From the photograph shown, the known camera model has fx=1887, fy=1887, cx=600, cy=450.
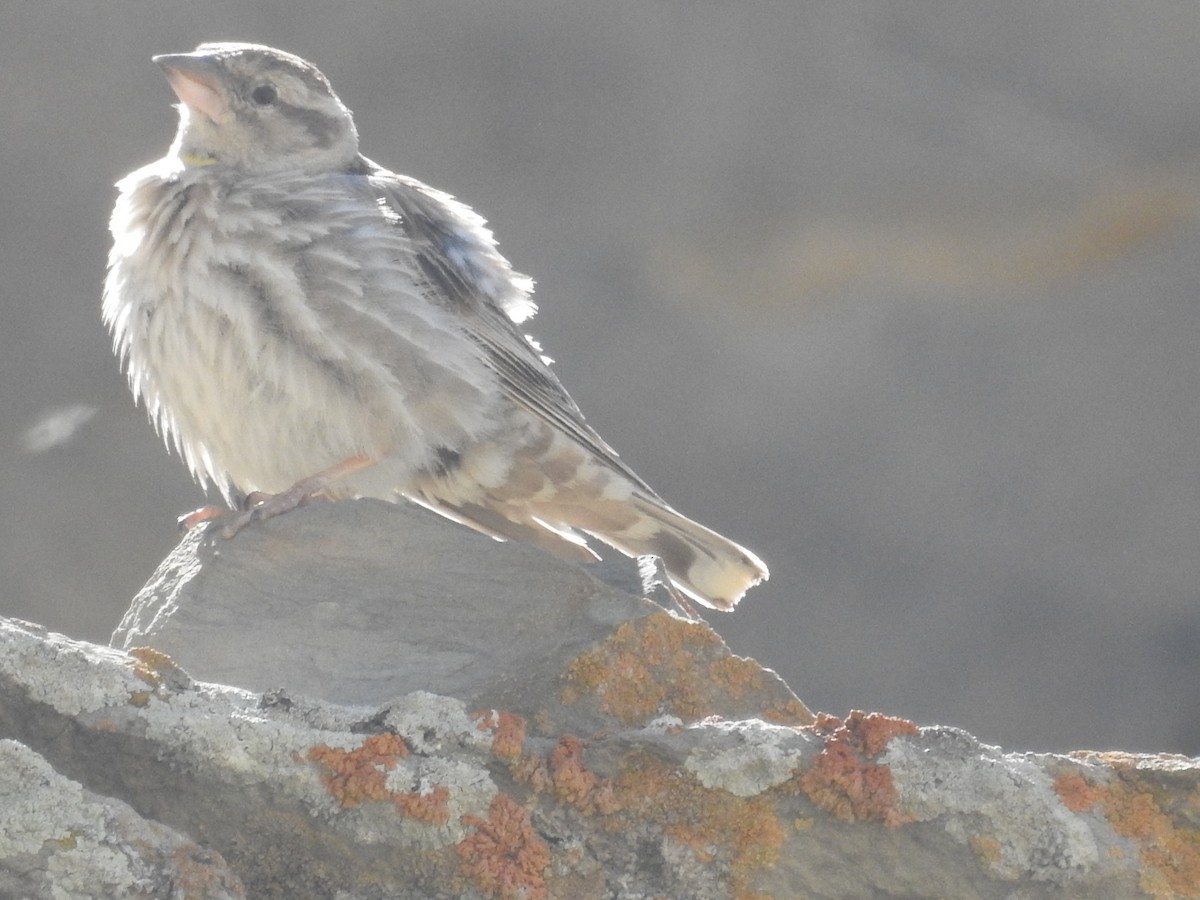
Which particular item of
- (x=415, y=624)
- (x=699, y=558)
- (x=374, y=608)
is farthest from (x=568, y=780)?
(x=699, y=558)

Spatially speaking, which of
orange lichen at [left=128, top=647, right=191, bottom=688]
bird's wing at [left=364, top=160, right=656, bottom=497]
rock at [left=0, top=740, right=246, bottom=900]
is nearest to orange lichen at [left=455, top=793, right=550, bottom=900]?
rock at [left=0, top=740, right=246, bottom=900]

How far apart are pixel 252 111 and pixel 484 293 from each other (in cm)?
88

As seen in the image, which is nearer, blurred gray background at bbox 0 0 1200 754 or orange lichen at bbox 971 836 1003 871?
orange lichen at bbox 971 836 1003 871

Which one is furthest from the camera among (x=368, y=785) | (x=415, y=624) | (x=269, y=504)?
(x=269, y=504)

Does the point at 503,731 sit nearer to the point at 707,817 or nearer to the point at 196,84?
the point at 707,817

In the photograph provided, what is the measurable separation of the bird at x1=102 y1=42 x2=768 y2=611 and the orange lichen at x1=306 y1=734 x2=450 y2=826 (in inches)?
79.3

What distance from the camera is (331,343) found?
510cm

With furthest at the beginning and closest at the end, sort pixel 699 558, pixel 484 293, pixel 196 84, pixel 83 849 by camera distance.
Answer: pixel 484 293, pixel 196 84, pixel 699 558, pixel 83 849

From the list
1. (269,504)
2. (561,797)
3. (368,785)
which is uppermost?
(269,504)

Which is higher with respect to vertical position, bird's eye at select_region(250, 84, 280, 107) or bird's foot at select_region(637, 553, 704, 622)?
bird's eye at select_region(250, 84, 280, 107)

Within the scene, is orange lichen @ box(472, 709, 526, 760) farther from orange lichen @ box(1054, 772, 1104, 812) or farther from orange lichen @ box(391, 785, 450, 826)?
orange lichen @ box(1054, 772, 1104, 812)

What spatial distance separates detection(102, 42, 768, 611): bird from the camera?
16.8 ft

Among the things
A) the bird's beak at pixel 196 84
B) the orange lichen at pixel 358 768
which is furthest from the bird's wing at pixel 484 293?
the orange lichen at pixel 358 768

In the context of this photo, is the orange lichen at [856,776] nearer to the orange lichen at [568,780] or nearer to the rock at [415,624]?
the orange lichen at [568,780]
